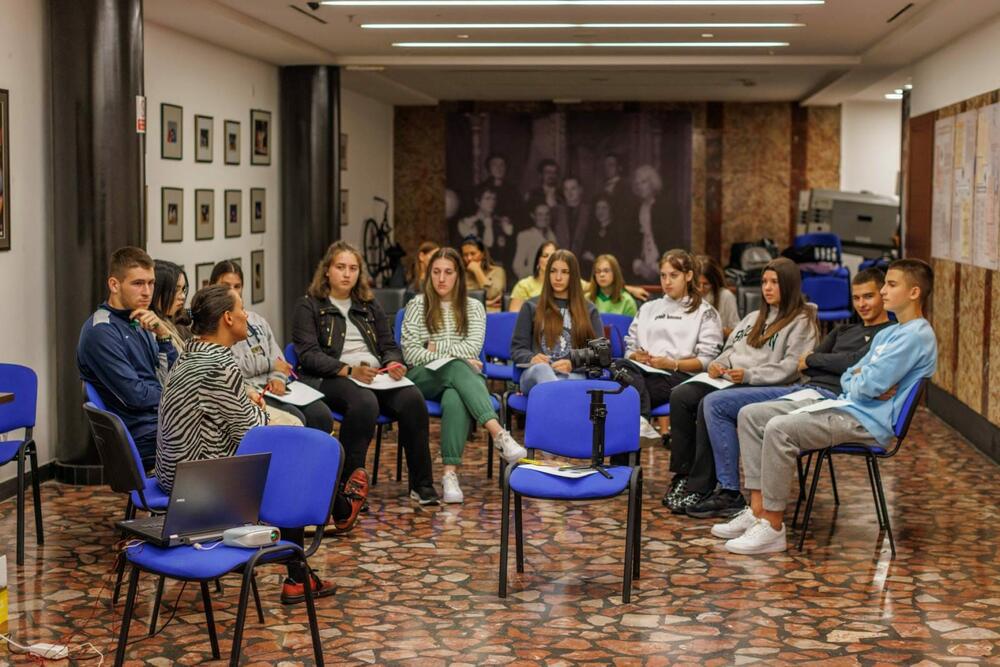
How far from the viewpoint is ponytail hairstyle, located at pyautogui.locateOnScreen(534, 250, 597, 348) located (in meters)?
7.45

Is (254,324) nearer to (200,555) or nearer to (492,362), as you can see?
(492,362)

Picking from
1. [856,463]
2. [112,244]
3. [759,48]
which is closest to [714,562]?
[856,463]

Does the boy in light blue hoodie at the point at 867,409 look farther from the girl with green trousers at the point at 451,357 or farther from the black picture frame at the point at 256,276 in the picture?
the black picture frame at the point at 256,276

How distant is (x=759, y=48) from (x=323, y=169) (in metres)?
4.08

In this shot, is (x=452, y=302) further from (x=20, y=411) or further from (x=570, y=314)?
(x=20, y=411)

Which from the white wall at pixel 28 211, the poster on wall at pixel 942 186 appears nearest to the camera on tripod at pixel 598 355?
the white wall at pixel 28 211

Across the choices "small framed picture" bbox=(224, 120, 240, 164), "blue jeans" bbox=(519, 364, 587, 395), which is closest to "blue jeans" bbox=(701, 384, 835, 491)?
"blue jeans" bbox=(519, 364, 587, 395)

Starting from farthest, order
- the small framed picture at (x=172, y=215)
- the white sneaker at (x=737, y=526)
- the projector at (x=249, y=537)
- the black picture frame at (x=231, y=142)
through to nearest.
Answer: the black picture frame at (x=231, y=142), the small framed picture at (x=172, y=215), the white sneaker at (x=737, y=526), the projector at (x=249, y=537)

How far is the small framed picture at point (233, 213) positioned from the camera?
1076 centimetres

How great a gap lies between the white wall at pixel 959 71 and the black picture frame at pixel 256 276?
19.4ft

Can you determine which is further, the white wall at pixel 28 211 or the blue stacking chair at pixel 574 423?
the white wall at pixel 28 211

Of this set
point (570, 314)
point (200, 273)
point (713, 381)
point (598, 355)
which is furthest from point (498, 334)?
point (200, 273)

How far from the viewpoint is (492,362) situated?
883cm

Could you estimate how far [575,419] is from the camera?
18.7 ft
